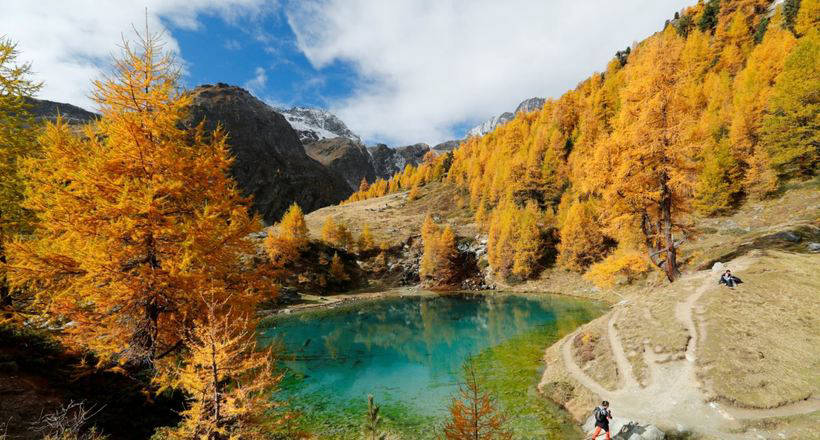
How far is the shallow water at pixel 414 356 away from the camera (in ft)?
78.0

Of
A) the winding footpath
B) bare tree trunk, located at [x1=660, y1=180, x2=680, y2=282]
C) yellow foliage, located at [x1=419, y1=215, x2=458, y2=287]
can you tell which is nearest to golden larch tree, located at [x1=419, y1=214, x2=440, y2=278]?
yellow foliage, located at [x1=419, y1=215, x2=458, y2=287]

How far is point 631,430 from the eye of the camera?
609 inches

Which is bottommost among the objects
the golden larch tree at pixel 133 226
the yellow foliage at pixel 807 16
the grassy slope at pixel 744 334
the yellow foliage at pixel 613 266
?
the grassy slope at pixel 744 334

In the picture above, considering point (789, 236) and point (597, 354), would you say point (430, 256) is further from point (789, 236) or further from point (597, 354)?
point (597, 354)

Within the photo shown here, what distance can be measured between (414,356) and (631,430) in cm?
2670

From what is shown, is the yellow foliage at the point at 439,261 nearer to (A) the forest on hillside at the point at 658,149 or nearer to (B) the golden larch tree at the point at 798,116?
(A) the forest on hillside at the point at 658,149

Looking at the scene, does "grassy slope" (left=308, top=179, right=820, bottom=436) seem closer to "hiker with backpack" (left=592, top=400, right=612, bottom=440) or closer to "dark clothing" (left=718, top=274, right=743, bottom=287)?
"dark clothing" (left=718, top=274, right=743, bottom=287)

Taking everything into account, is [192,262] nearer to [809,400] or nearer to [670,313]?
[809,400]

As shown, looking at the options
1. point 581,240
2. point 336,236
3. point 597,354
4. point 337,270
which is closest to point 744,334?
point 597,354

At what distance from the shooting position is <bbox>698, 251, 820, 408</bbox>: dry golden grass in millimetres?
15509

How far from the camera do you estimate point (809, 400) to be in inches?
571

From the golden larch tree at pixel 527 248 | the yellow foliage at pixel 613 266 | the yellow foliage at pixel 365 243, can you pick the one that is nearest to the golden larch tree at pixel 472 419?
the yellow foliage at pixel 613 266

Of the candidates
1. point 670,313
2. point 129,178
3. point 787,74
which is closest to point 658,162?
point 670,313

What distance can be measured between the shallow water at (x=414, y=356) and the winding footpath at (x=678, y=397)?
447 centimetres
